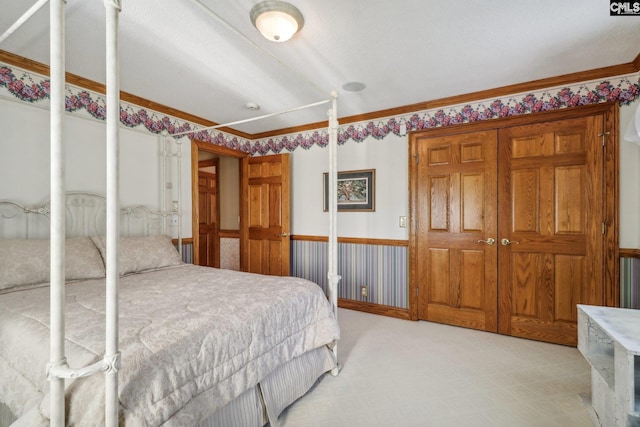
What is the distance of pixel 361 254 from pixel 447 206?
1.18 meters

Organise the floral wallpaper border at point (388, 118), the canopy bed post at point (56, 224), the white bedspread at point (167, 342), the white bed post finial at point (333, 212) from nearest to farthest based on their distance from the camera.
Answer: the canopy bed post at point (56, 224)
the white bedspread at point (167, 342)
the white bed post finial at point (333, 212)
the floral wallpaper border at point (388, 118)

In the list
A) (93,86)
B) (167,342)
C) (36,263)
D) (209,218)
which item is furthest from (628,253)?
(209,218)

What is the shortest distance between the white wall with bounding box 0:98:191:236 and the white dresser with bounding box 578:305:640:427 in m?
3.69

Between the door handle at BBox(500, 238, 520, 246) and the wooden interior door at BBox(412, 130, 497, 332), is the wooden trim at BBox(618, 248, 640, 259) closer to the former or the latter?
the door handle at BBox(500, 238, 520, 246)

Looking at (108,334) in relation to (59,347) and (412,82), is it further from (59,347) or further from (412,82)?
(412,82)

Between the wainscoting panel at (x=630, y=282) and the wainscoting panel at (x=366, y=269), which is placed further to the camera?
the wainscoting panel at (x=366, y=269)

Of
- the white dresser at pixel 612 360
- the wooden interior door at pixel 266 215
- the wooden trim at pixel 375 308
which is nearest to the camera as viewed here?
the white dresser at pixel 612 360

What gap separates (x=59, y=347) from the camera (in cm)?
92

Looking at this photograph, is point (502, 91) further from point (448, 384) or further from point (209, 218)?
point (209, 218)

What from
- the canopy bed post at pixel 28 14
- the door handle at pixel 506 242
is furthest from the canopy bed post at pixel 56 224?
the door handle at pixel 506 242

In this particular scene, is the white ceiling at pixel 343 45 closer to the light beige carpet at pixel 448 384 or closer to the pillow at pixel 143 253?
the pillow at pixel 143 253

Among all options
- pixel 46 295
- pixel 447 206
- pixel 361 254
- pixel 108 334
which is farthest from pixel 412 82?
pixel 46 295

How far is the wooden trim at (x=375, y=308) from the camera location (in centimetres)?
349

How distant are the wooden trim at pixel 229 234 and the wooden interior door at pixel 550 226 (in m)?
3.71
